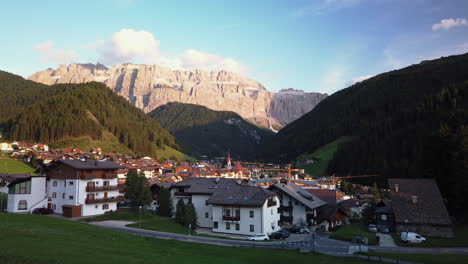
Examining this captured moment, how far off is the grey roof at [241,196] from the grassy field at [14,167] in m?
77.5

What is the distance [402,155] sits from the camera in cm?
15800

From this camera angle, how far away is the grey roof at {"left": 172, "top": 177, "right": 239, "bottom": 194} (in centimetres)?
6544

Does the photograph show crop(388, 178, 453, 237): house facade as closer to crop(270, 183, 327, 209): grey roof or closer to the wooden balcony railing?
crop(270, 183, 327, 209): grey roof

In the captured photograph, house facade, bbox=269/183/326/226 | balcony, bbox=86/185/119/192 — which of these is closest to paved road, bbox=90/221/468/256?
house facade, bbox=269/183/326/226

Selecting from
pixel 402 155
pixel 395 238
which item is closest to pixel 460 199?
pixel 395 238

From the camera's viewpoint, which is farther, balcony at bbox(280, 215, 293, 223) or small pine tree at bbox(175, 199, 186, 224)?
balcony at bbox(280, 215, 293, 223)

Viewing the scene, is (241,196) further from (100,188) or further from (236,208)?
(100,188)

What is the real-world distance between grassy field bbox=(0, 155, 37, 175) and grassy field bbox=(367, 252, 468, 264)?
109133mm

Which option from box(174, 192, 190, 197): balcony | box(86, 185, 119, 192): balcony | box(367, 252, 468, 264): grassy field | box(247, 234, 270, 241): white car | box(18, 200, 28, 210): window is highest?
box(86, 185, 119, 192): balcony

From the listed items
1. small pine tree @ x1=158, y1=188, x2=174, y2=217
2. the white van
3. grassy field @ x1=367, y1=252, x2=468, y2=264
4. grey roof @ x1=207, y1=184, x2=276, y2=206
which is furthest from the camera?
small pine tree @ x1=158, y1=188, x2=174, y2=217

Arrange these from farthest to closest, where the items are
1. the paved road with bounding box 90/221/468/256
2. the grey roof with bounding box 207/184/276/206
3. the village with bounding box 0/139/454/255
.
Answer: the grey roof with bounding box 207/184/276/206
the village with bounding box 0/139/454/255
the paved road with bounding box 90/221/468/256

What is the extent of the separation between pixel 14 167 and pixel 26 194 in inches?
2380

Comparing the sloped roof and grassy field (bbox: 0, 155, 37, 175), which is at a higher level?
grassy field (bbox: 0, 155, 37, 175)

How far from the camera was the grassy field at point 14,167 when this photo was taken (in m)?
110
